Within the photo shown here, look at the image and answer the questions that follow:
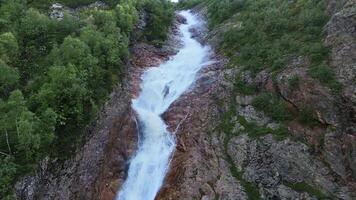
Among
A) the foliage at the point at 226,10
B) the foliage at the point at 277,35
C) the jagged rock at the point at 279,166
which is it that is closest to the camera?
the jagged rock at the point at 279,166

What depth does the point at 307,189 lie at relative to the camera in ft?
78.8

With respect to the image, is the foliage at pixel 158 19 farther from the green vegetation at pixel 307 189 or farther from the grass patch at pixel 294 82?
the green vegetation at pixel 307 189

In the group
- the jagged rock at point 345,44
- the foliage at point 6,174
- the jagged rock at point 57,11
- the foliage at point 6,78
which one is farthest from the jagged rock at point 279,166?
the jagged rock at point 57,11

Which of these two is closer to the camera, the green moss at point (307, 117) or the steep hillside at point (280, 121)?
the steep hillside at point (280, 121)

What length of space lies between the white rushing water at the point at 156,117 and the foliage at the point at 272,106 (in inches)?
280

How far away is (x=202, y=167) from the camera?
90.1ft

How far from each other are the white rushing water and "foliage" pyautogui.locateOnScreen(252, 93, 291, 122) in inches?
280

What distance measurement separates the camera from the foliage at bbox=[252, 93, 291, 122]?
1108 inches

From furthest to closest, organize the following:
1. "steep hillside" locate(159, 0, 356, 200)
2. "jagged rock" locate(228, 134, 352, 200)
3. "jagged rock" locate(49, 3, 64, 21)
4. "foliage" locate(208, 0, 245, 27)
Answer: "foliage" locate(208, 0, 245, 27), "jagged rock" locate(49, 3, 64, 21), "steep hillside" locate(159, 0, 356, 200), "jagged rock" locate(228, 134, 352, 200)

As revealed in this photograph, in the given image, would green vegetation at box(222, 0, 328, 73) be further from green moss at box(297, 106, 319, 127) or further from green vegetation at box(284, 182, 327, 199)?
green vegetation at box(284, 182, 327, 199)

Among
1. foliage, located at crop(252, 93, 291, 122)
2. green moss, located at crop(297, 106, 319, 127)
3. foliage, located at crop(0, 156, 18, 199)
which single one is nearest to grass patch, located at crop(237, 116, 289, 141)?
foliage, located at crop(252, 93, 291, 122)

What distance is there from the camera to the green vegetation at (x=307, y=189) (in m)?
23.6

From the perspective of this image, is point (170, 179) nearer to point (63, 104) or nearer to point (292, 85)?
point (63, 104)

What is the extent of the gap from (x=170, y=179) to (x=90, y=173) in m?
5.52
